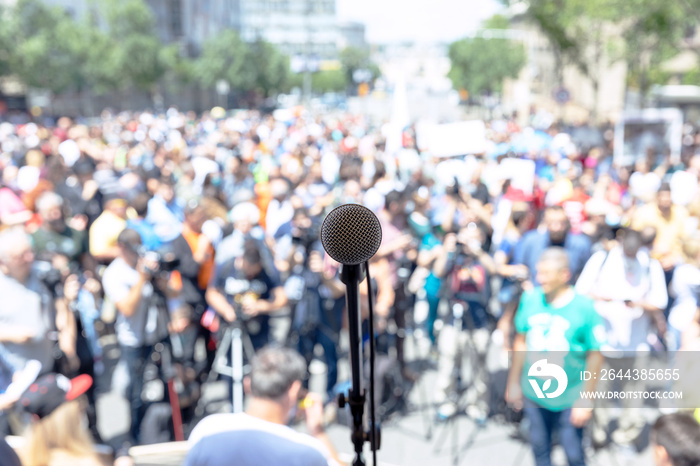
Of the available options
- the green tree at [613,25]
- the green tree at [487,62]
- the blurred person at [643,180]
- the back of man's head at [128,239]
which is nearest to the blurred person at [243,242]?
the back of man's head at [128,239]

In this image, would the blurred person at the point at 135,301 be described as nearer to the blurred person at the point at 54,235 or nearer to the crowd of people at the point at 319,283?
the crowd of people at the point at 319,283

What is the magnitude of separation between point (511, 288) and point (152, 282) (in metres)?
3.27

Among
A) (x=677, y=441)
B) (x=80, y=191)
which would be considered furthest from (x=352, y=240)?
(x=80, y=191)

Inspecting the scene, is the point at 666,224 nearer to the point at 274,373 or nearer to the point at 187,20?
the point at 274,373

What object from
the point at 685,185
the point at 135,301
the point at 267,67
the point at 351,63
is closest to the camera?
the point at 135,301

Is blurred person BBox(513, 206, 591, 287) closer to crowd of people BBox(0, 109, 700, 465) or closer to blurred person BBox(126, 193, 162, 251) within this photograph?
crowd of people BBox(0, 109, 700, 465)

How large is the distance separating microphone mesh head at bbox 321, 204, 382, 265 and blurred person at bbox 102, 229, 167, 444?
3076mm

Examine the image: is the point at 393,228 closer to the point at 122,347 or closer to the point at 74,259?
the point at 122,347

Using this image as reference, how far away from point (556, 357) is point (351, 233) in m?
2.30

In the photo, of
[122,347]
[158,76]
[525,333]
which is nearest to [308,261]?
[122,347]

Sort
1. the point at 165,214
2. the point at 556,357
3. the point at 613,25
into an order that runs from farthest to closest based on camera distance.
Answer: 1. the point at 613,25
2. the point at 165,214
3. the point at 556,357

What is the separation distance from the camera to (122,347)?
4656mm

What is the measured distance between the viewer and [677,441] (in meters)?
2.46

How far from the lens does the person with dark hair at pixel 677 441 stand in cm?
244
